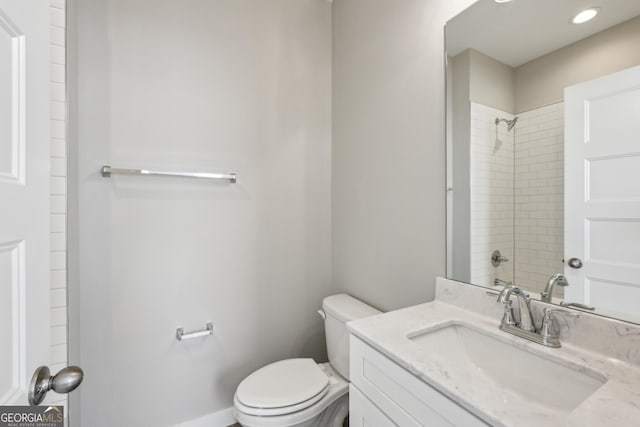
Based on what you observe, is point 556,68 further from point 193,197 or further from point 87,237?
point 87,237

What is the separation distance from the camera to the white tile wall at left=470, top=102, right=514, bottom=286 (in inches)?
39.0

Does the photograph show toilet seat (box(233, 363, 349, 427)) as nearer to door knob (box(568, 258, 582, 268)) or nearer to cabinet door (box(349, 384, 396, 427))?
cabinet door (box(349, 384, 396, 427))

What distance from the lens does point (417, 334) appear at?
0.91 m

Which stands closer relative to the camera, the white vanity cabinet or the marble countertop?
the marble countertop

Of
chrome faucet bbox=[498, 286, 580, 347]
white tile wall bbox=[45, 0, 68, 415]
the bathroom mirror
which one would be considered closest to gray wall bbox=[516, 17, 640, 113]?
the bathroom mirror

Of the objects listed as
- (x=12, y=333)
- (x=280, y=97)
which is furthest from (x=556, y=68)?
(x=12, y=333)

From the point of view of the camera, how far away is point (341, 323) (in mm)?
1434

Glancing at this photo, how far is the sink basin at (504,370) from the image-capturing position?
67 cm

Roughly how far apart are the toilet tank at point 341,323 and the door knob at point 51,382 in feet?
3.42

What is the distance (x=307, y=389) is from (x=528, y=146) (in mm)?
1264

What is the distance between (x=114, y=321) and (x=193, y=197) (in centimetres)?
67

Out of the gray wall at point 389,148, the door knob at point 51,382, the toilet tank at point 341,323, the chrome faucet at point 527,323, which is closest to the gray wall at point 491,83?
the gray wall at point 389,148

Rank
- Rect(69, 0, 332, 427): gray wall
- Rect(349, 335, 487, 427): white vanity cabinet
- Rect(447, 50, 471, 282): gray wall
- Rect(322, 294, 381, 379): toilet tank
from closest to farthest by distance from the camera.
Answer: Rect(349, 335, 487, 427): white vanity cabinet < Rect(447, 50, 471, 282): gray wall < Rect(69, 0, 332, 427): gray wall < Rect(322, 294, 381, 379): toilet tank

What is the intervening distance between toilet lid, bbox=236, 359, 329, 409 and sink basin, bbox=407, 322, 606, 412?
1.98 feet
